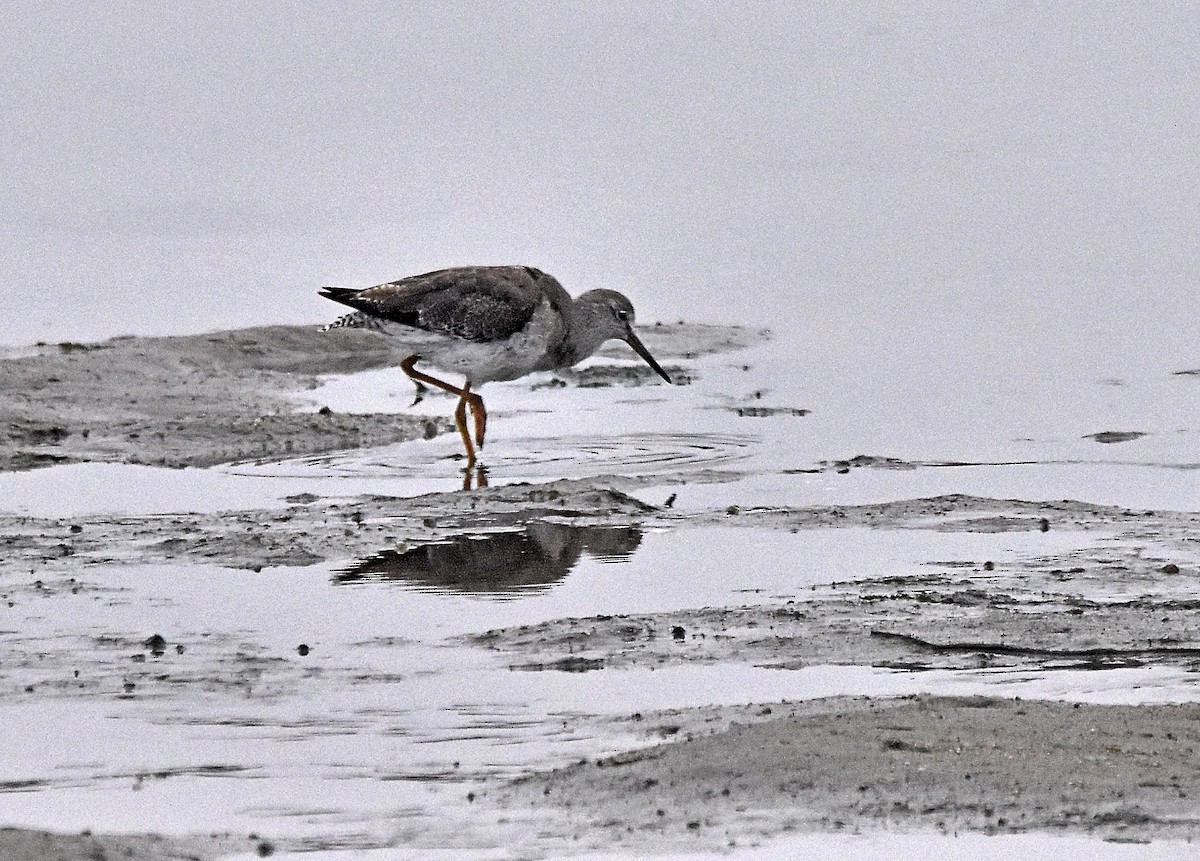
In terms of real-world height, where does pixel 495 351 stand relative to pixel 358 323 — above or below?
below

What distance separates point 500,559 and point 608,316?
186 inches

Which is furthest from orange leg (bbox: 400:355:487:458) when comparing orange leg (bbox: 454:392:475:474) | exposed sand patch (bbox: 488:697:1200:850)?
exposed sand patch (bbox: 488:697:1200:850)

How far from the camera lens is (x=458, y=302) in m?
12.0

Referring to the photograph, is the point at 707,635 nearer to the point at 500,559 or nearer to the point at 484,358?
the point at 500,559

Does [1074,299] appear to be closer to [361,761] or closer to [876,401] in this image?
[876,401]

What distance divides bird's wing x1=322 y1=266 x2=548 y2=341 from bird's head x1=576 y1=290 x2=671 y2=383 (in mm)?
491

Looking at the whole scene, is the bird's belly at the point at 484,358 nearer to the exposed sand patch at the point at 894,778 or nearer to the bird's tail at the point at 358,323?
the bird's tail at the point at 358,323

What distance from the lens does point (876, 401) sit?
12.2 m

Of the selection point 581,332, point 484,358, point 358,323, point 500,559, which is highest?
point 358,323

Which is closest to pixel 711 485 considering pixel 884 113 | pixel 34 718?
pixel 34 718

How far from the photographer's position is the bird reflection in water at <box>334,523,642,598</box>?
7.72m

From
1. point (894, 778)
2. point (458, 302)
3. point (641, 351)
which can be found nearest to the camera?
point (894, 778)

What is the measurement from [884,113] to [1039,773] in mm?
15923

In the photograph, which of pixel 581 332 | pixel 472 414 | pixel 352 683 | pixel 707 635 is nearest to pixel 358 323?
pixel 472 414
